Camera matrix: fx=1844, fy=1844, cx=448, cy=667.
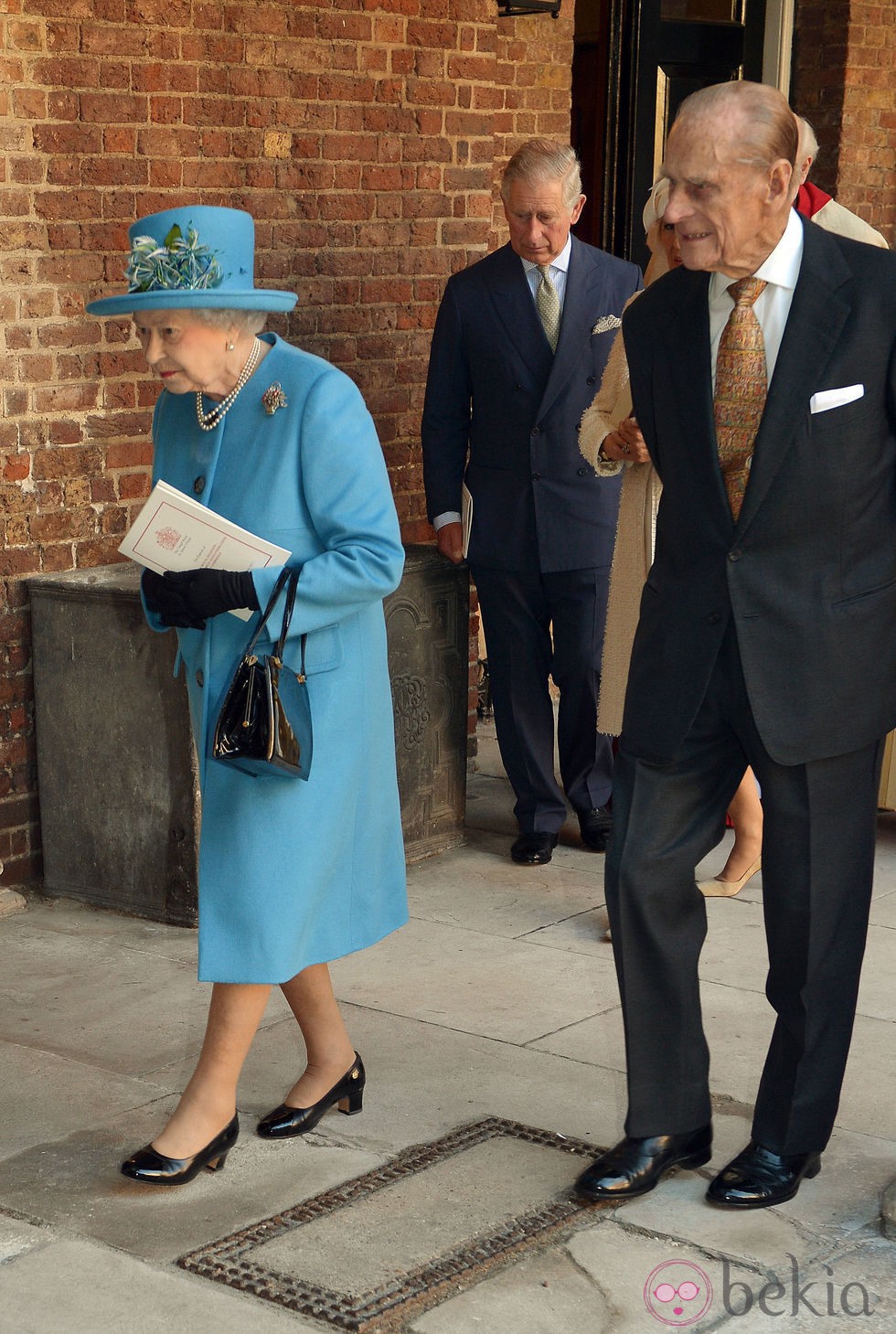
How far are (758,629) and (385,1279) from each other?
1.25 metres

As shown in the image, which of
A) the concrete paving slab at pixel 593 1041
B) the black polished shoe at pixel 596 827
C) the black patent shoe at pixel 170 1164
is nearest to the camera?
the black patent shoe at pixel 170 1164

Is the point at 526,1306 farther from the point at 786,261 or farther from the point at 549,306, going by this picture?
the point at 549,306

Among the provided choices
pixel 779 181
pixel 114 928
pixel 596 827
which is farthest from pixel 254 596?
pixel 596 827

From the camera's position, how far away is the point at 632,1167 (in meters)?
3.34

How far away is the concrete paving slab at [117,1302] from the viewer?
293 centimetres

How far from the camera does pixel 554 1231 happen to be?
3230mm

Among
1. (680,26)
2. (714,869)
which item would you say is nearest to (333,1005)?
(714,869)

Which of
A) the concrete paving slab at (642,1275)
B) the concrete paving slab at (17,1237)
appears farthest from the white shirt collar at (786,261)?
the concrete paving slab at (17,1237)

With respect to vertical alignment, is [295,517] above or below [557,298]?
below

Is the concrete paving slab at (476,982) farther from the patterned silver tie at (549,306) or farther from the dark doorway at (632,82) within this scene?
the dark doorway at (632,82)

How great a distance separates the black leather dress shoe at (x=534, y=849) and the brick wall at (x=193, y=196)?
4.14ft

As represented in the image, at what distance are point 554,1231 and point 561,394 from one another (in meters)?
Result: 2.90

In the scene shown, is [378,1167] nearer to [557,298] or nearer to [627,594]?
[627,594]

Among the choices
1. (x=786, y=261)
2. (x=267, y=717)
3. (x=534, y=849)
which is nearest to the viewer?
(x=786, y=261)
